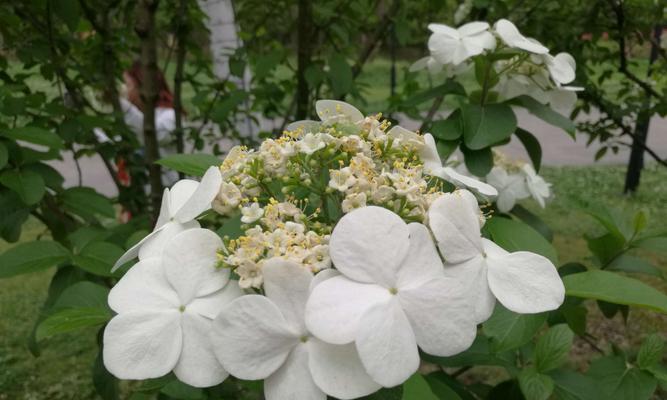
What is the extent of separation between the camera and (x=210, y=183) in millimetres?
894

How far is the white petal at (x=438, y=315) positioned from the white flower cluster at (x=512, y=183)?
1.45 meters

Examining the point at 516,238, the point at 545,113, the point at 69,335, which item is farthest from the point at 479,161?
the point at 69,335

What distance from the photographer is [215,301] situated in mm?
795

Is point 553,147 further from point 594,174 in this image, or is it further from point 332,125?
point 332,125

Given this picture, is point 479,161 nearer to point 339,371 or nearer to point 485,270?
point 485,270

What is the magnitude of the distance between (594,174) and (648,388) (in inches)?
287

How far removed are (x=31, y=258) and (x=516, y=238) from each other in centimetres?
103

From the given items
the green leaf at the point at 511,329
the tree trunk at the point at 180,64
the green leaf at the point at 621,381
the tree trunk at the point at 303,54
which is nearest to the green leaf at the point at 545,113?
the green leaf at the point at 621,381

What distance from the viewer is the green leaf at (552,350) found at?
1.33 metres

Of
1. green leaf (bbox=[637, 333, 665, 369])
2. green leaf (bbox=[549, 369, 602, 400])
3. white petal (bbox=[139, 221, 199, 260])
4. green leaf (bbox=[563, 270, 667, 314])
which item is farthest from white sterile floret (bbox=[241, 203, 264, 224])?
green leaf (bbox=[637, 333, 665, 369])

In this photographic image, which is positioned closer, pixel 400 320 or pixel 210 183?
pixel 400 320

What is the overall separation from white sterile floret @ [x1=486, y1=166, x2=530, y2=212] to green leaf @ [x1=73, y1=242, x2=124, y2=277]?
1224 mm

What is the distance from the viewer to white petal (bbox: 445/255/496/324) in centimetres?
81

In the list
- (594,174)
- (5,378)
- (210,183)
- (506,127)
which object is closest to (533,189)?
(506,127)
